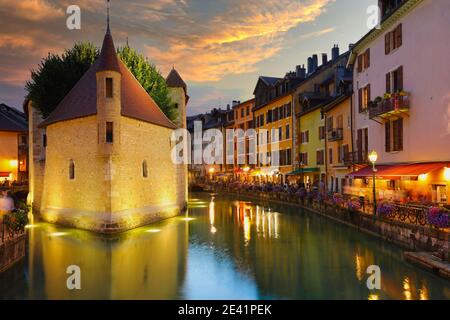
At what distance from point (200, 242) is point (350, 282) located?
9.20m

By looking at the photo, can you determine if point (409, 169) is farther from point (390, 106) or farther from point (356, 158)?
point (356, 158)

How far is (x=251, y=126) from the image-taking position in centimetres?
6012

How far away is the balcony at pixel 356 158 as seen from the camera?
27030mm

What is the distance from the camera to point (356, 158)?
2847 cm

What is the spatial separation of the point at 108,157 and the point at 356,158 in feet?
55.8

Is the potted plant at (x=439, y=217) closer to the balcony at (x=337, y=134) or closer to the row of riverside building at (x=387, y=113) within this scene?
the row of riverside building at (x=387, y=113)

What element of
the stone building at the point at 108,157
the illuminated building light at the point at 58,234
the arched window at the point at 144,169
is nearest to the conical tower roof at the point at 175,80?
the stone building at the point at 108,157

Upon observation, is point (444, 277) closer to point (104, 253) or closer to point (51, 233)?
point (104, 253)

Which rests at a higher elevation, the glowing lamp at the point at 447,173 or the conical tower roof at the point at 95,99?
the conical tower roof at the point at 95,99

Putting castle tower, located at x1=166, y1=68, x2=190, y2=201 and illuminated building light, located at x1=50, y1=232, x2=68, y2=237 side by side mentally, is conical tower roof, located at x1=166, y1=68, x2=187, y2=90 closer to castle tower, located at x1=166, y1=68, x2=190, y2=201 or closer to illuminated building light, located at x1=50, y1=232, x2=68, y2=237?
castle tower, located at x1=166, y1=68, x2=190, y2=201

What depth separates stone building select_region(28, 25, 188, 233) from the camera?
2255cm

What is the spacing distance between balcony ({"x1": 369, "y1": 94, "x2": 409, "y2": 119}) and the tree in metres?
17.3

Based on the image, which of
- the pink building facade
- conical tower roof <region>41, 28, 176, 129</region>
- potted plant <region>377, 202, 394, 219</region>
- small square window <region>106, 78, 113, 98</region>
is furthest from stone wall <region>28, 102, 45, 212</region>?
potted plant <region>377, 202, 394, 219</region>
